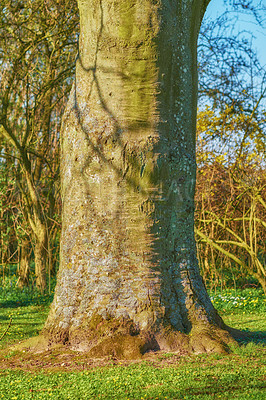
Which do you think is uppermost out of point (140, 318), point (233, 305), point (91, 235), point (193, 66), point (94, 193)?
point (193, 66)

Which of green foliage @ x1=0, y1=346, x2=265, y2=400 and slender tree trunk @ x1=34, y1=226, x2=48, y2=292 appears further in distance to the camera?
slender tree trunk @ x1=34, y1=226, x2=48, y2=292

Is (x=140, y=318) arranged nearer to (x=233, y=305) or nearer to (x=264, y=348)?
(x=264, y=348)

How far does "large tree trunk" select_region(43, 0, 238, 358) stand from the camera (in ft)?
14.2

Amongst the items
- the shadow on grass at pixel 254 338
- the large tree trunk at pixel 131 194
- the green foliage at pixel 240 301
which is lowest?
the green foliage at pixel 240 301

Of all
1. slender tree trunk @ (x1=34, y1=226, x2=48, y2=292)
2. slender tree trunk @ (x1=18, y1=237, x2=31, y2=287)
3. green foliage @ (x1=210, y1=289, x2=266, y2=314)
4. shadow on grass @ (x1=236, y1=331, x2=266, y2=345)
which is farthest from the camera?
slender tree trunk @ (x1=18, y1=237, x2=31, y2=287)

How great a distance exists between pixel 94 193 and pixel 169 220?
792mm

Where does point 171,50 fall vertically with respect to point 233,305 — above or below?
above

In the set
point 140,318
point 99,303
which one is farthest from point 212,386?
point 99,303

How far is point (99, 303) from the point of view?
437 cm

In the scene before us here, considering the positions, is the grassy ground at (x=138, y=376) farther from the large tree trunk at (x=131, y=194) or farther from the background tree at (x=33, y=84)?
the background tree at (x=33, y=84)

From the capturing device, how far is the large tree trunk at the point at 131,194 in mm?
4336

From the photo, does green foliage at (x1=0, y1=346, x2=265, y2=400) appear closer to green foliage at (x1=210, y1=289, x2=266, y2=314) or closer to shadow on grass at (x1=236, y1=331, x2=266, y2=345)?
shadow on grass at (x1=236, y1=331, x2=266, y2=345)

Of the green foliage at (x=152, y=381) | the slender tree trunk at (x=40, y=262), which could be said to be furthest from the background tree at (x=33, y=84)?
the green foliage at (x=152, y=381)

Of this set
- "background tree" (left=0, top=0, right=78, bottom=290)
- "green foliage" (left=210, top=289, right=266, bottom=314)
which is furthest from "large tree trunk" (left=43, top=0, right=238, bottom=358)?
"background tree" (left=0, top=0, right=78, bottom=290)
